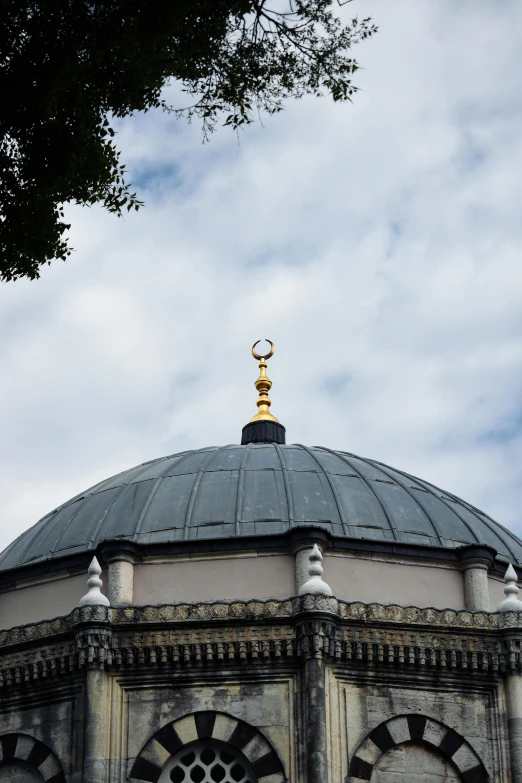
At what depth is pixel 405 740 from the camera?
85.4 feet

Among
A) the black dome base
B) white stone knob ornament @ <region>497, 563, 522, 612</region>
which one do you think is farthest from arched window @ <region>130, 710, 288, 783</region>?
the black dome base

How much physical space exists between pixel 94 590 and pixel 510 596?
786 cm

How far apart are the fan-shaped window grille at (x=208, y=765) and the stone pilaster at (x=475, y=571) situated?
18.7 ft

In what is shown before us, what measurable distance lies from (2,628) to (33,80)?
1581 centimetres

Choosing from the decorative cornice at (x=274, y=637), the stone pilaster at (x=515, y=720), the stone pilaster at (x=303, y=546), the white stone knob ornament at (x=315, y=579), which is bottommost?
the stone pilaster at (x=515, y=720)

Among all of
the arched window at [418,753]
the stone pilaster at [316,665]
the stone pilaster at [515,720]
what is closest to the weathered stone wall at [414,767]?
the arched window at [418,753]

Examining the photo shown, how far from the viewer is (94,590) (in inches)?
1065

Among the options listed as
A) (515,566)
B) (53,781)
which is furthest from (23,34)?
(515,566)

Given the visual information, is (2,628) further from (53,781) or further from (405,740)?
(405,740)

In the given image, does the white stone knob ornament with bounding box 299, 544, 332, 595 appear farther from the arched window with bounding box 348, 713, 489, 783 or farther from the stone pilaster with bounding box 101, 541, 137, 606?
the stone pilaster with bounding box 101, 541, 137, 606

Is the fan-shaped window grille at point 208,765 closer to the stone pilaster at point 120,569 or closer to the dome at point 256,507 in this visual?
the stone pilaster at point 120,569

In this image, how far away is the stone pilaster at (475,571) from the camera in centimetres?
2852

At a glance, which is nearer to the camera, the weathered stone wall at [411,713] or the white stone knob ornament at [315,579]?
the weathered stone wall at [411,713]

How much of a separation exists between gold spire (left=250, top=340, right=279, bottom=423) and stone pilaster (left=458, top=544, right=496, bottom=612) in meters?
10.2
